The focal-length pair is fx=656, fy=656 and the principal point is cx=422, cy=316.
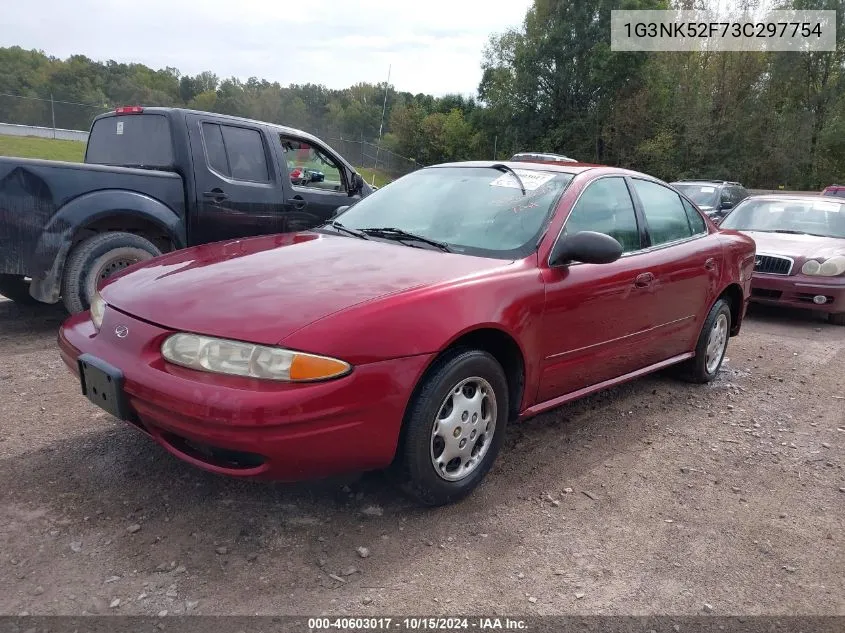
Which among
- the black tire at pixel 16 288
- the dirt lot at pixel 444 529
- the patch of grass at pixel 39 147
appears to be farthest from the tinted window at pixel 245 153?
the patch of grass at pixel 39 147

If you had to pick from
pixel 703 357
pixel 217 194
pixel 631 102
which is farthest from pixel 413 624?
pixel 631 102

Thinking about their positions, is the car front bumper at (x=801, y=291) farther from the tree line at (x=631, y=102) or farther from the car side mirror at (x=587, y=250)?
the tree line at (x=631, y=102)

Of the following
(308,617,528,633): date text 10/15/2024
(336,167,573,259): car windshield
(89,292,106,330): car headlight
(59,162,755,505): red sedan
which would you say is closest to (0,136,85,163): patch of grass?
(336,167,573,259): car windshield

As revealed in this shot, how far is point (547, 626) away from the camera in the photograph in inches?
85.2

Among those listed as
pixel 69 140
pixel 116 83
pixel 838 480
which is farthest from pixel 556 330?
pixel 116 83

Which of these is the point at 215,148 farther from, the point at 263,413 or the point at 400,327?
the point at 263,413

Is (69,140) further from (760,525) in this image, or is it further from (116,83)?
(760,525)

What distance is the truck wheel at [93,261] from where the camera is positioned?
4.86 meters

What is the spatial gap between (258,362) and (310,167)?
4.75 m

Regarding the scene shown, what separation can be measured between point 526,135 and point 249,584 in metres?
38.3

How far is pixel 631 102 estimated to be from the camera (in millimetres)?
35250

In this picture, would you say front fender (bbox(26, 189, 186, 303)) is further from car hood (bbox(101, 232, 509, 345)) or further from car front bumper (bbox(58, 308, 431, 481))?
car front bumper (bbox(58, 308, 431, 481))

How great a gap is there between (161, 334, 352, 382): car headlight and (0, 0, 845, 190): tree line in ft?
109

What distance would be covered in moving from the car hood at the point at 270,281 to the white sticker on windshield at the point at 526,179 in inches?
28.4
